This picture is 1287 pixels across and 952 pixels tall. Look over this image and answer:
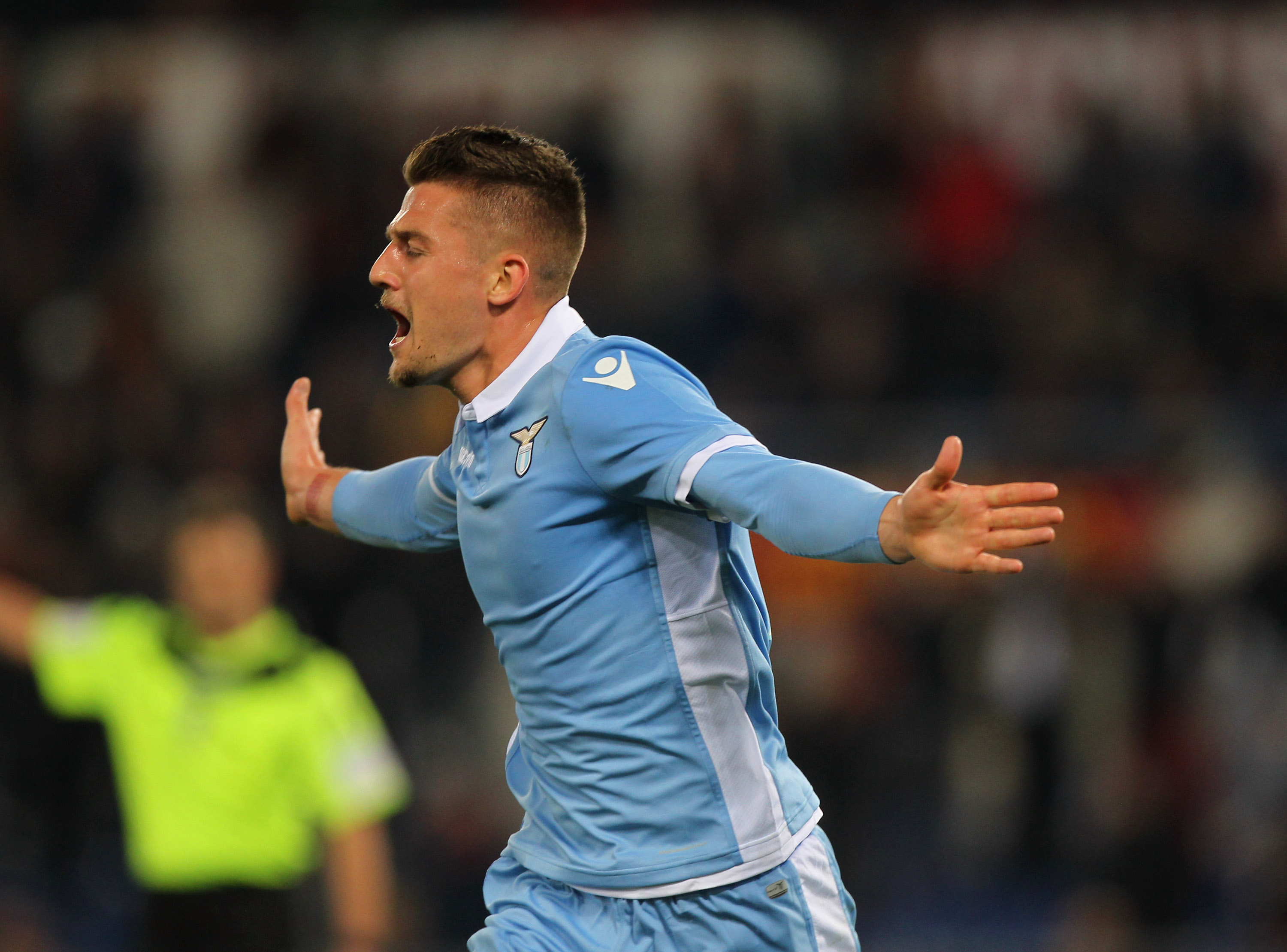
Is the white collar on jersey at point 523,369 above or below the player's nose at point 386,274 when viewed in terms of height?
below

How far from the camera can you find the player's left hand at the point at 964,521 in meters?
2.36

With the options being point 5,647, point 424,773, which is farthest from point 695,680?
point 424,773

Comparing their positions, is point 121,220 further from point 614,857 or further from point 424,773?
point 614,857

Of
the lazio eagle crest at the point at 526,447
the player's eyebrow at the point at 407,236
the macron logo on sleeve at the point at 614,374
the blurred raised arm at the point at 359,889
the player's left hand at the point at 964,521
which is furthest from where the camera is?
the blurred raised arm at the point at 359,889

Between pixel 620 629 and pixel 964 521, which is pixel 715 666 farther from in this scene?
pixel 964 521

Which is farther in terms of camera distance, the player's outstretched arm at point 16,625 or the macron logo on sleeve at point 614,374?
the player's outstretched arm at point 16,625

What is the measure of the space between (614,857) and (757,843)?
269 millimetres

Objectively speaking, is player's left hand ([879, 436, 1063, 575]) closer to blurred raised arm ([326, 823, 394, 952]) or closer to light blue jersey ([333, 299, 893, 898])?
light blue jersey ([333, 299, 893, 898])

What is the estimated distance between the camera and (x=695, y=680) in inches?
115

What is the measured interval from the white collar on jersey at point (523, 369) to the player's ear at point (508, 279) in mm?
83

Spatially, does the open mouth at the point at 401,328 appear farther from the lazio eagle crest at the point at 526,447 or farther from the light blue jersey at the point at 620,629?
the lazio eagle crest at the point at 526,447

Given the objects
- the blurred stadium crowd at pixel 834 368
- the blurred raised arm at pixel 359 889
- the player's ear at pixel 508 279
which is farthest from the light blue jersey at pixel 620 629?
the blurred stadium crowd at pixel 834 368

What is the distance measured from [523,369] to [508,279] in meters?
0.21

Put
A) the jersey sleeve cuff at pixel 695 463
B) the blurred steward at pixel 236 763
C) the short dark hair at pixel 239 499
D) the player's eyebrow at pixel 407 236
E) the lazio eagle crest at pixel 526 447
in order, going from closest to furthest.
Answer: the jersey sleeve cuff at pixel 695 463, the lazio eagle crest at pixel 526 447, the player's eyebrow at pixel 407 236, the blurred steward at pixel 236 763, the short dark hair at pixel 239 499
